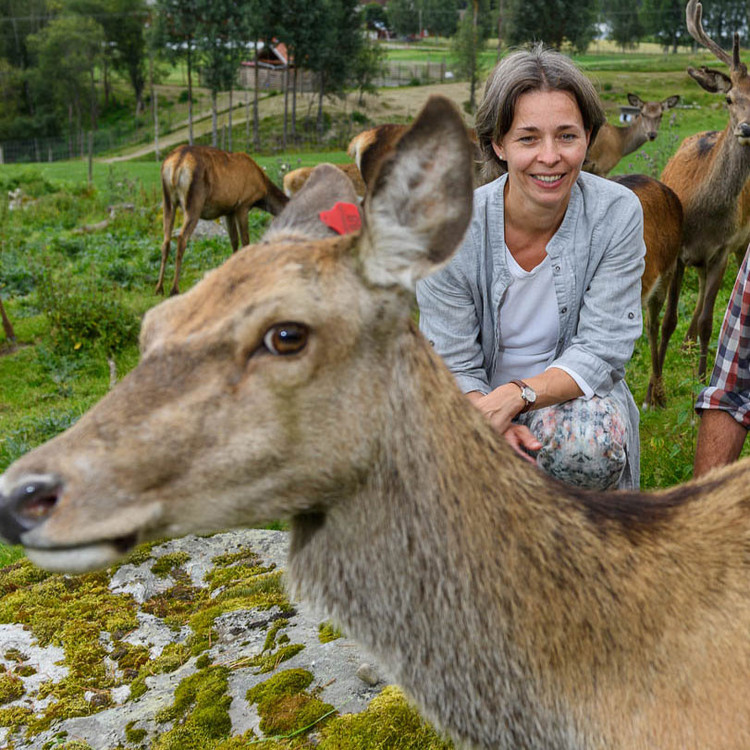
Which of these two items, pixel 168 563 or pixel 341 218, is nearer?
pixel 341 218

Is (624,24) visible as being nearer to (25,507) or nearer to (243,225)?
(243,225)

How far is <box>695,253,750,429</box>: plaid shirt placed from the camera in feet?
11.2

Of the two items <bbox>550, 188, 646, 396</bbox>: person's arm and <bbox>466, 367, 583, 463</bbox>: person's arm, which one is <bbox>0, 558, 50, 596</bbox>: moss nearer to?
<bbox>466, 367, 583, 463</bbox>: person's arm

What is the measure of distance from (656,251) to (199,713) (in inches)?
196

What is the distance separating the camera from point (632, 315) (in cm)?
337

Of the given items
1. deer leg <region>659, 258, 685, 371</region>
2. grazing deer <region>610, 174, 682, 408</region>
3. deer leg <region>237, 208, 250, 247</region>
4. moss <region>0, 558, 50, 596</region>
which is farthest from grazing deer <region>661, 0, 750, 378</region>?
deer leg <region>237, 208, 250, 247</region>

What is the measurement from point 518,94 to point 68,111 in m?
57.1

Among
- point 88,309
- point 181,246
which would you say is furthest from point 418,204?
point 181,246

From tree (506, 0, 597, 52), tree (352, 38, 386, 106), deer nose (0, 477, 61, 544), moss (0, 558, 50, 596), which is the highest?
tree (506, 0, 597, 52)

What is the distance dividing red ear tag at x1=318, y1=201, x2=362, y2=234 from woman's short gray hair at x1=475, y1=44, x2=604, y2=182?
1.22m

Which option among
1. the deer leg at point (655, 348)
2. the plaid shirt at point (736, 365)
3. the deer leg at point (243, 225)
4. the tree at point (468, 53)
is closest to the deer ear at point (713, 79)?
the deer leg at point (655, 348)

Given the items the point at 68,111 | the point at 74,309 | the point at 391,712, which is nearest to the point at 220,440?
the point at 391,712

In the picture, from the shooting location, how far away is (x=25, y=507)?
5.16 feet

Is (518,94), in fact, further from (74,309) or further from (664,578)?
(74,309)
